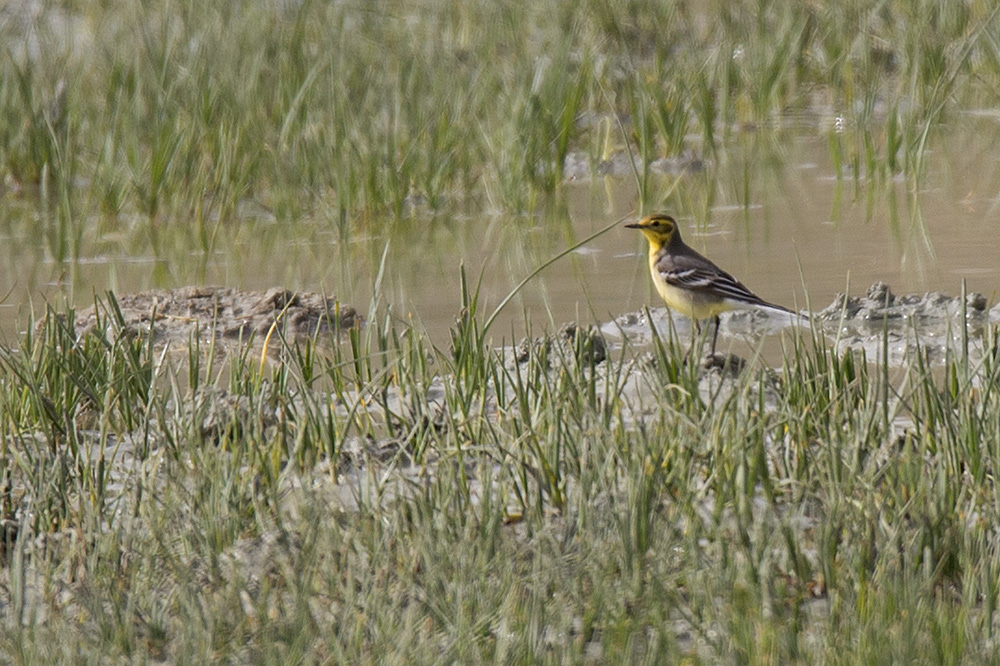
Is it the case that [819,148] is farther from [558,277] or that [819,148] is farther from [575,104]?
[558,277]

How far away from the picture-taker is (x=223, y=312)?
6.26 metres

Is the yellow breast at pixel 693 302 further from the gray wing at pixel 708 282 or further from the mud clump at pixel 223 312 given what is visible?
the mud clump at pixel 223 312

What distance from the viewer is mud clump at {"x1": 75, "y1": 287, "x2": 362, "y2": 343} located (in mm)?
6082

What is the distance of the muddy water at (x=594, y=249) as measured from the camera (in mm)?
6434

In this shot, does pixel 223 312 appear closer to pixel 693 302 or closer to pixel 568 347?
pixel 568 347

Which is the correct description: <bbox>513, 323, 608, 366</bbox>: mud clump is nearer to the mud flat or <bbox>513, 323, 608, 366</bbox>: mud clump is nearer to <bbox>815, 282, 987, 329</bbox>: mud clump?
the mud flat

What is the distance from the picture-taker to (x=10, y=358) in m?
4.63

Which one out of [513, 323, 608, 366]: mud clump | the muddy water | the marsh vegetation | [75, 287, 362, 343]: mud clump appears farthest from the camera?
the muddy water

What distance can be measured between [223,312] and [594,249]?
6.27 ft

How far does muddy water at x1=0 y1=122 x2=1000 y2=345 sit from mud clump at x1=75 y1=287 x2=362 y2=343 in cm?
28

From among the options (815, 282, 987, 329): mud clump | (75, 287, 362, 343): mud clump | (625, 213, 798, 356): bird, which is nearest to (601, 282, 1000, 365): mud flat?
(815, 282, 987, 329): mud clump

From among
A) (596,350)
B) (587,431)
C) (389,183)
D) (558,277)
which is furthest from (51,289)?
(587,431)

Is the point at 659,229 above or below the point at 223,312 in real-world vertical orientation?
above

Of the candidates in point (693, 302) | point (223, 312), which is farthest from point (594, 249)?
point (223, 312)
